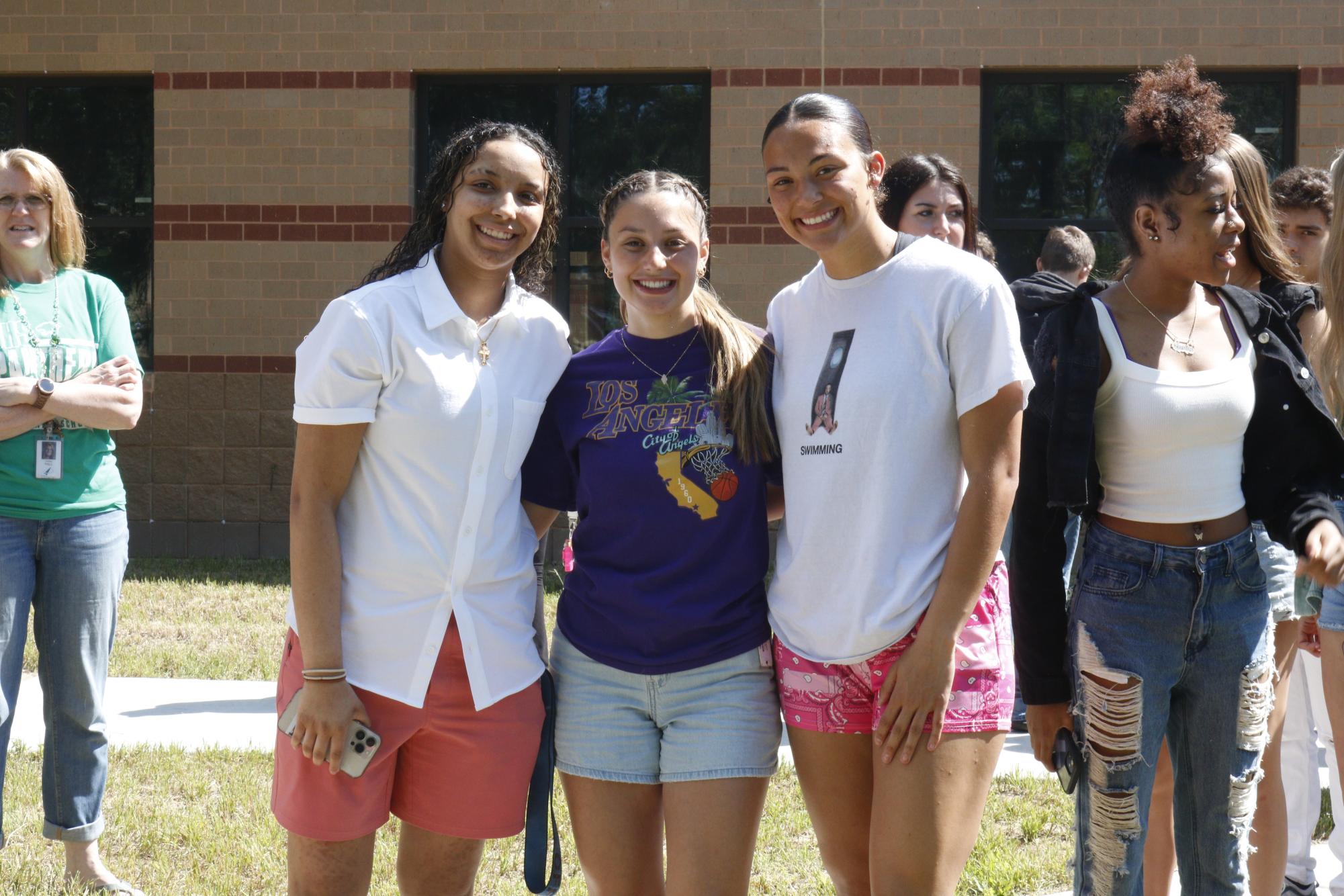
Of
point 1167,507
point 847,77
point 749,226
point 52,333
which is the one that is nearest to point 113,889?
point 52,333

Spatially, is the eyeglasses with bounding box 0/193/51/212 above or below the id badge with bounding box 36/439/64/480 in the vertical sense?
above

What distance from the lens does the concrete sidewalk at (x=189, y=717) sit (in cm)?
548

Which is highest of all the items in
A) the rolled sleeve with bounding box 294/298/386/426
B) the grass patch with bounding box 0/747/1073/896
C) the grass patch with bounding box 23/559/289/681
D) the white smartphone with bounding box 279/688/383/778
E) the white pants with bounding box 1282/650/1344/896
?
the rolled sleeve with bounding box 294/298/386/426

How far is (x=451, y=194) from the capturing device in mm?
2994

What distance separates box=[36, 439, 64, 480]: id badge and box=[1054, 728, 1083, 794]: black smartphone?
3.03 metres

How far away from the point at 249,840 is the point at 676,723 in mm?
2378

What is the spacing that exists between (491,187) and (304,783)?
139 centimetres

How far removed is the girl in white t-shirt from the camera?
253 centimetres

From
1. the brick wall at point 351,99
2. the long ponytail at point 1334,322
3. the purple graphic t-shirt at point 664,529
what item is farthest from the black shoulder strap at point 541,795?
the brick wall at point 351,99

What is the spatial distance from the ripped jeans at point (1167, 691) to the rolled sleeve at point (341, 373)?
1.64 metres

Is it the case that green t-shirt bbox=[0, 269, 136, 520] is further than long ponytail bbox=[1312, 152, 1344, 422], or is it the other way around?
green t-shirt bbox=[0, 269, 136, 520]

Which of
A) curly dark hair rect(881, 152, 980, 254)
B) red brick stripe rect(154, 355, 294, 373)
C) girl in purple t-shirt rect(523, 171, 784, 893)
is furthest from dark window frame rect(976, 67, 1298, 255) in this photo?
girl in purple t-shirt rect(523, 171, 784, 893)

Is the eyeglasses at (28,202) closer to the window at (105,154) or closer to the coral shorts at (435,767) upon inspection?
the coral shorts at (435,767)

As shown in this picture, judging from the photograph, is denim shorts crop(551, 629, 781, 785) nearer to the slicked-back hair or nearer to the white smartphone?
the white smartphone
